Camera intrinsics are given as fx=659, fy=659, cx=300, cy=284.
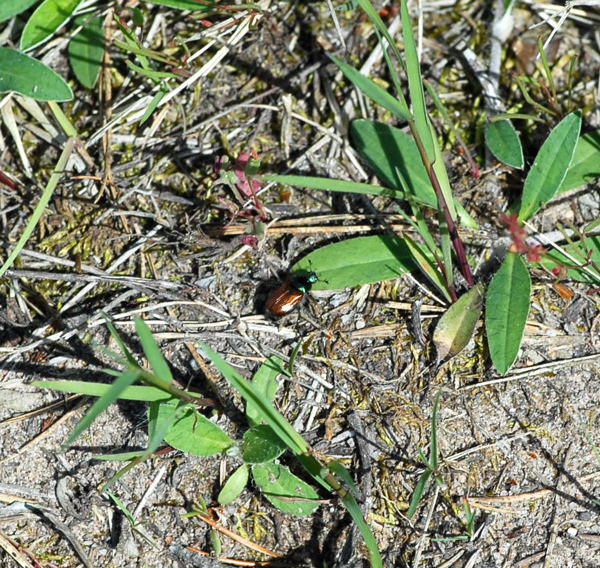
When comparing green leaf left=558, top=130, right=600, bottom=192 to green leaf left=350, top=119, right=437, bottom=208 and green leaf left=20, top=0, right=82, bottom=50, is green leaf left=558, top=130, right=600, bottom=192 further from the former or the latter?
green leaf left=20, top=0, right=82, bottom=50

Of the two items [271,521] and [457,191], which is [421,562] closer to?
[271,521]

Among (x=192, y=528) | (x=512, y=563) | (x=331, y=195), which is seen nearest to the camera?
(x=512, y=563)

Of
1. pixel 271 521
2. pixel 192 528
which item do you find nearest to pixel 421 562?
pixel 271 521

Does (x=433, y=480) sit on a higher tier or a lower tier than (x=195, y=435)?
lower

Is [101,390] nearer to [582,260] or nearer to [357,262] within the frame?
[357,262]

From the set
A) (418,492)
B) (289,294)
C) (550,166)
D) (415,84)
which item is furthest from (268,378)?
(550,166)

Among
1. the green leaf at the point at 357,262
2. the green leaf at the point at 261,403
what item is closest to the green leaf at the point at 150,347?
the green leaf at the point at 261,403

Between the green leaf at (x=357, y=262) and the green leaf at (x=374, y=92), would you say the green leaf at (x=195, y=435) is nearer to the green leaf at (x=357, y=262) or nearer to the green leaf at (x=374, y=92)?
the green leaf at (x=357, y=262)
